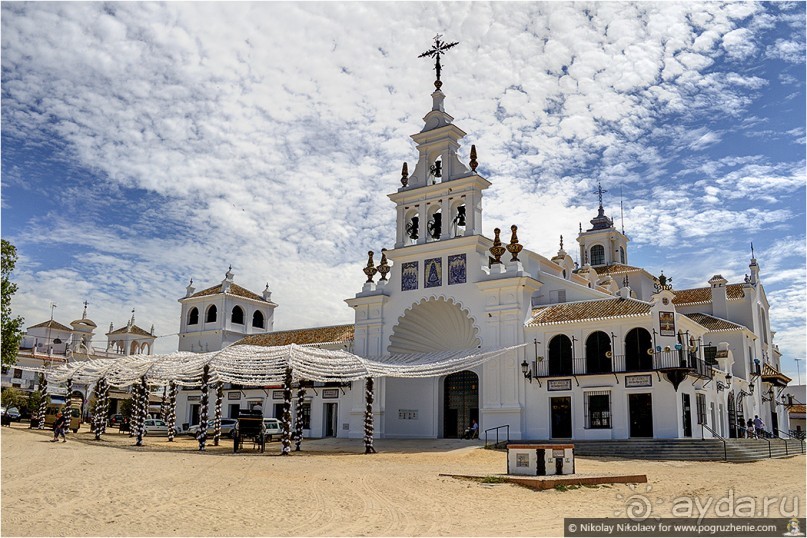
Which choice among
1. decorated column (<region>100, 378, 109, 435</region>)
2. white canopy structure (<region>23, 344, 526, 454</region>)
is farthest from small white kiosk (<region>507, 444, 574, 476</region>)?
decorated column (<region>100, 378, 109, 435</region>)

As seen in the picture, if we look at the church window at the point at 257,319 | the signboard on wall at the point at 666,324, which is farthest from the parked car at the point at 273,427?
the signboard on wall at the point at 666,324

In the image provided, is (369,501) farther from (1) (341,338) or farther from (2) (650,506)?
(1) (341,338)

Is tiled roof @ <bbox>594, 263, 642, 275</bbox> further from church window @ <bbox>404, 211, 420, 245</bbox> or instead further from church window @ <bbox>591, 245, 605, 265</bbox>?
church window @ <bbox>404, 211, 420, 245</bbox>

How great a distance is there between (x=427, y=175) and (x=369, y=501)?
23688 mm

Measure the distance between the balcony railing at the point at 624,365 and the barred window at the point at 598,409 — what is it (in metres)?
0.97

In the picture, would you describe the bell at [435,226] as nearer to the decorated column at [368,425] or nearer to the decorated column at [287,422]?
the decorated column at [368,425]

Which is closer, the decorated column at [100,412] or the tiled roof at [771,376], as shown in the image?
the decorated column at [100,412]

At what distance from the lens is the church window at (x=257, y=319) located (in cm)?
4959

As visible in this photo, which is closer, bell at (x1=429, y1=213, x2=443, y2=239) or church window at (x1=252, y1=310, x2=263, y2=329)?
bell at (x1=429, y1=213, x2=443, y2=239)

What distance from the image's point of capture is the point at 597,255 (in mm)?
54656

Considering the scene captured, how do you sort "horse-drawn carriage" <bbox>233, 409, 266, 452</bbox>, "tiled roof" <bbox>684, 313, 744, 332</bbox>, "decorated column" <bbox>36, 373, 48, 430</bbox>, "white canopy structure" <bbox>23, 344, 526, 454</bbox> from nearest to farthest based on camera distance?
"horse-drawn carriage" <bbox>233, 409, 266, 452</bbox>, "white canopy structure" <bbox>23, 344, 526, 454</bbox>, "decorated column" <bbox>36, 373, 48, 430</bbox>, "tiled roof" <bbox>684, 313, 744, 332</bbox>

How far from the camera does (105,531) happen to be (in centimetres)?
1030

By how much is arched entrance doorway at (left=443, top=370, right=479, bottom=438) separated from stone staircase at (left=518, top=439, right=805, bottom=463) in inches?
257

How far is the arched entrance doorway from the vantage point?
108 feet
